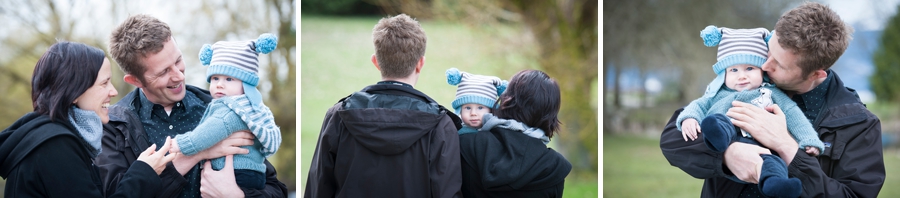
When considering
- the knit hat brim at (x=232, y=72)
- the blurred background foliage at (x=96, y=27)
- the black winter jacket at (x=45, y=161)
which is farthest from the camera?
the blurred background foliage at (x=96, y=27)

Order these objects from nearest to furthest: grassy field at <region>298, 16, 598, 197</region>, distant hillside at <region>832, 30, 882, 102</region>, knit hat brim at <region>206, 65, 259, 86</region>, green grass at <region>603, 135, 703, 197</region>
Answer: knit hat brim at <region>206, 65, 259, 86</region> < distant hillside at <region>832, 30, 882, 102</region> < grassy field at <region>298, 16, 598, 197</region> < green grass at <region>603, 135, 703, 197</region>

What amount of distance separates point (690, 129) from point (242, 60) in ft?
5.54

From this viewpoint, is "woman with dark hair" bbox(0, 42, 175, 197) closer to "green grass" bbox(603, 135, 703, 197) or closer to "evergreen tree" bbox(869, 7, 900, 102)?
"green grass" bbox(603, 135, 703, 197)

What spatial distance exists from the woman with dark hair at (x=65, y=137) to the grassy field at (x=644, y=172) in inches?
297

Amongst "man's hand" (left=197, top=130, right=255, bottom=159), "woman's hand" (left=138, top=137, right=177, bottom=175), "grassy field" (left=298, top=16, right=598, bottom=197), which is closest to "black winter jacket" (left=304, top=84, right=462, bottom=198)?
"man's hand" (left=197, top=130, right=255, bottom=159)

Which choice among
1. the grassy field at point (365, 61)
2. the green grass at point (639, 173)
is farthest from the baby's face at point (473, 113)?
the green grass at point (639, 173)

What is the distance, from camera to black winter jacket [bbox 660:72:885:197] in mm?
2443

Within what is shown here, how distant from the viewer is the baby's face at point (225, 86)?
104 inches

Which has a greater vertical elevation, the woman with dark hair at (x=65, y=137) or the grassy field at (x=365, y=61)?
the grassy field at (x=365, y=61)

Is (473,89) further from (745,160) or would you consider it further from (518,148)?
(745,160)

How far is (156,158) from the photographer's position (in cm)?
243

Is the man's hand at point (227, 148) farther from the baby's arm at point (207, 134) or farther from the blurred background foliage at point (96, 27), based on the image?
the blurred background foliage at point (96, 27)

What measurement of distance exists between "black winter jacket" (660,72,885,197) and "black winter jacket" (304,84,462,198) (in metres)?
0.90

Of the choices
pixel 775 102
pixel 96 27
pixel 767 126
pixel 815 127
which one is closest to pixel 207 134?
pixel 767 126
